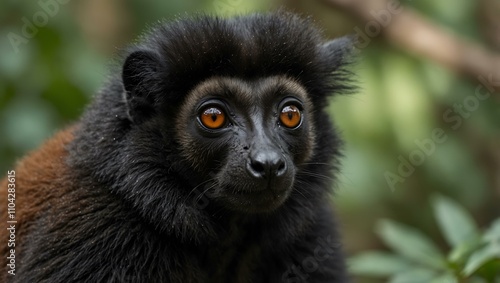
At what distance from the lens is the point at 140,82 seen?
4.66 meters

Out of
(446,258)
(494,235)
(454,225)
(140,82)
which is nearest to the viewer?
(494,235)

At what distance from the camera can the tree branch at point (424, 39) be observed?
787 centimetres

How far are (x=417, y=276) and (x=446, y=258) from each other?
315 mm

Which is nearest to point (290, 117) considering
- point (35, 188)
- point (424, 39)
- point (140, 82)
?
point (140, 82)

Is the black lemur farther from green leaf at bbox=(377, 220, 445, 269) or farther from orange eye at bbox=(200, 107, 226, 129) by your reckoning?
green leaf at bbox=(377, 220, 445, 269)

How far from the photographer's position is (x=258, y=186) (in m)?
4.34

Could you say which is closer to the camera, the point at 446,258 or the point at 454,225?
the point at 446,258

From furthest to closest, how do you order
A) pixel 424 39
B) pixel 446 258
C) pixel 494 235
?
1. pixel 424 39
2. pixel 446 258
3. pixel 494 235

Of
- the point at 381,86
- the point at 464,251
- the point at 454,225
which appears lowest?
the point at 464,251

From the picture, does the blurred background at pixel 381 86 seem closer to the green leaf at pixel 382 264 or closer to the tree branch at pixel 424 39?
the tree branch at pixel 424 39

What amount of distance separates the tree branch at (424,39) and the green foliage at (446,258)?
9.63ft

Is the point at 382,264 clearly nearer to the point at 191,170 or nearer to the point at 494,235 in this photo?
the point at 494,235

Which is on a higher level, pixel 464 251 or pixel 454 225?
pixel 454 225

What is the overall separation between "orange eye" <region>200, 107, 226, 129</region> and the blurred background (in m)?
2.65
